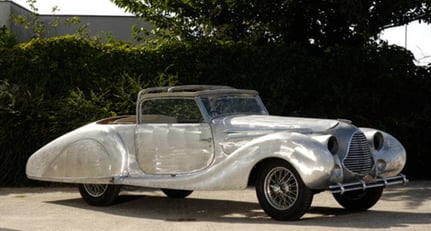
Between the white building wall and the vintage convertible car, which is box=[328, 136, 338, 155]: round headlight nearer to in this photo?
the vintage convertible car

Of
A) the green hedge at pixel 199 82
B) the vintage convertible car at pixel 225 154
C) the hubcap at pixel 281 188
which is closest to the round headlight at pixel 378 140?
the vintage convertible car at pixel 225 154

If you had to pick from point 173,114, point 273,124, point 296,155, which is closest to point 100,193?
point 173,114

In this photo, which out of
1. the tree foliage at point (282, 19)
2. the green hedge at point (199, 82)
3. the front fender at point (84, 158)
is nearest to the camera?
the front fender at point (84, 158)

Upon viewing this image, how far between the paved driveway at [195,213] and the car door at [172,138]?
64cm

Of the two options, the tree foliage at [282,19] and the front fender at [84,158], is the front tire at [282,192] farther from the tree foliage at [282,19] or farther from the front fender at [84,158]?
the tree foliage at [282,19]

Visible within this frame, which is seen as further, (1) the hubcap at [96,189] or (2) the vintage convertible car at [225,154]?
(1) the hubcap at [96,189]

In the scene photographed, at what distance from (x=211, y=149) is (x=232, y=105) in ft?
2.86

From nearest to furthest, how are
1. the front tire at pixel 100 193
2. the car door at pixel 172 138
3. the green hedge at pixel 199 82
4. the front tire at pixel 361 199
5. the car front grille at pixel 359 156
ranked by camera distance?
the car front grille at pixel 359 156, the car door at pixel 172 138, the front tire at pixel 361 199, the front tire at pixel 100 193, the green hedge at pixel 199 82

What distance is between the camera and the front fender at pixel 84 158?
394 inches

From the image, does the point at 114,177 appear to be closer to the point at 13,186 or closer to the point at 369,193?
the point at 369,193

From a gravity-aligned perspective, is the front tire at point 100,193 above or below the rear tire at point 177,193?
above

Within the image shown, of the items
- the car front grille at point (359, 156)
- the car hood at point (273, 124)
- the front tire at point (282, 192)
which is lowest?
the front tire at point (282, 192)

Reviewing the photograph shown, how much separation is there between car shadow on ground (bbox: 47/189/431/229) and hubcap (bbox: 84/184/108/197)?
0.67ft

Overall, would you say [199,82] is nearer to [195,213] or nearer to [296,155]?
[195,213]
